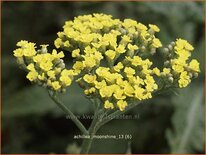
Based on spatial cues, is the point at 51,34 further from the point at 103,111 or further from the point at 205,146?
the point at 103,111

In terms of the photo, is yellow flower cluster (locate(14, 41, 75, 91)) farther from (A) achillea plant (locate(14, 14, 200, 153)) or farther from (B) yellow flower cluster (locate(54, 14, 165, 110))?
(B) yellow flower cluster (locate(54, 14, 165, 110))

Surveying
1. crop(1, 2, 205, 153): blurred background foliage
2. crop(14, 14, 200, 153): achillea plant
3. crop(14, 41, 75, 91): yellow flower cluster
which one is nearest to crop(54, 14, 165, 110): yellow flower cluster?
crop(14, 14, 200, 153): achillea plant

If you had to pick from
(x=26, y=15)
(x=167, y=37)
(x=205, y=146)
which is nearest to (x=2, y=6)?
(x=26, y=15)

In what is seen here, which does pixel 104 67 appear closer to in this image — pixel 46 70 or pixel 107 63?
pixel 107 63

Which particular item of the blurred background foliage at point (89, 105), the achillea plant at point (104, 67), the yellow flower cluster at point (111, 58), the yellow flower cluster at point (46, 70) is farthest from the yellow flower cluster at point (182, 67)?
the blurred background foliage at point (89, 105)

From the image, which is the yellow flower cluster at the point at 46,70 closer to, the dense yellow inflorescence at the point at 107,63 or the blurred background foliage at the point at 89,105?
the dense yellow inflorescence at the point at 107,63

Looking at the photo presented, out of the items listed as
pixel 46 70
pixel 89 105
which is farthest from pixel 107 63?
pixel 89 105

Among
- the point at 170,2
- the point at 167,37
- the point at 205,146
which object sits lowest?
the point at 205,146
